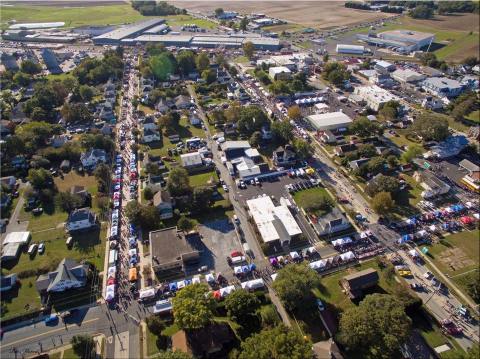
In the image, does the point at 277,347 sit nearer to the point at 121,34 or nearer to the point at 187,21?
the point at 121,34

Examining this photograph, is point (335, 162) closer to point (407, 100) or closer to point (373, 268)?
point (373, 268)

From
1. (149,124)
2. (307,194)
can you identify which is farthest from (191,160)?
(307,194)

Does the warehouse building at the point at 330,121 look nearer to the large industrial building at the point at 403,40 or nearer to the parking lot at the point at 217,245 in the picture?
the parking lot at the point at 217,245

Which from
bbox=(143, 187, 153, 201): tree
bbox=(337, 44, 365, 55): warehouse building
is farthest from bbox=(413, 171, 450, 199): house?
bbox=(337, 44, 365, 55): warehouse building

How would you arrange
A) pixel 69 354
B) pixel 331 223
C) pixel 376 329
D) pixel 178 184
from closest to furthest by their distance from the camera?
pixel 376 329, pixel 69 354, pixel 331 223, pixel 178 184

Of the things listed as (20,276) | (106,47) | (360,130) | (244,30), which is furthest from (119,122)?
(244,30)

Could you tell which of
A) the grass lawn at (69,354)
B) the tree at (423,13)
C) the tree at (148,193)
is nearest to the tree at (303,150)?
the tree at (148,193)

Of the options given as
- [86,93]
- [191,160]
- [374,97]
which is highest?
[86,93]
